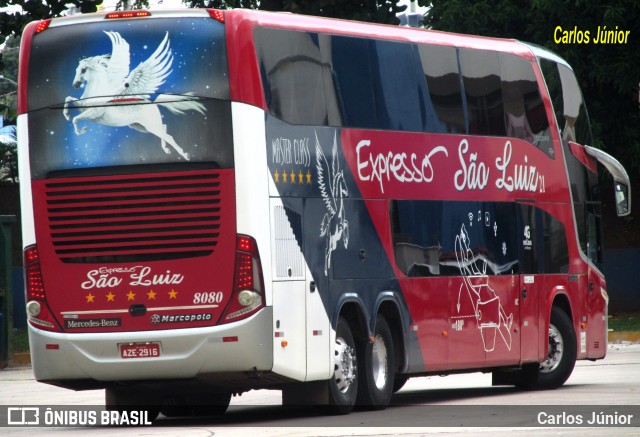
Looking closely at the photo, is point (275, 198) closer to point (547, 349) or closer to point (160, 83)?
point (160, 83)

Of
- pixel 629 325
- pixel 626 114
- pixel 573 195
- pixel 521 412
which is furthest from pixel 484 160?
pixel 626 114

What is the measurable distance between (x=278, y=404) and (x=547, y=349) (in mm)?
4070

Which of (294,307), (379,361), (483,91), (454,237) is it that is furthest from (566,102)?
(294,307)

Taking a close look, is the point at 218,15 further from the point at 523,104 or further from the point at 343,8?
the point at 343,8

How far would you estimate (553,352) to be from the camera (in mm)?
20484

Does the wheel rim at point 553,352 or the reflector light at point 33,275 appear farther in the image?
the wheel rim at point 553,352

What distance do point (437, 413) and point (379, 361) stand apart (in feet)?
4.17

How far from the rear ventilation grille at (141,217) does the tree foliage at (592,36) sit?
20.0 meters

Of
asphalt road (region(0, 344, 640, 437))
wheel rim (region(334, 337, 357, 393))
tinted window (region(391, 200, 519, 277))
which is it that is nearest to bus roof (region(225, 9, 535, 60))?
tinted window (region(391, 200, 519, 277))

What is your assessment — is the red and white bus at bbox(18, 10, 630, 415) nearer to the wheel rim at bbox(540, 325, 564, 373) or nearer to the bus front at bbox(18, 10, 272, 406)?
the bus front at bbox(18, 10, 272, 406)

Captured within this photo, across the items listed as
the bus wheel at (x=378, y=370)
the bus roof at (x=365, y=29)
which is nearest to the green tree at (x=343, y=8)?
the bus roof at (x=365, y=29)

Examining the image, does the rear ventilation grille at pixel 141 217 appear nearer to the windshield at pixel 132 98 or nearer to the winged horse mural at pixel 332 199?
the windshield at pixel 132 98

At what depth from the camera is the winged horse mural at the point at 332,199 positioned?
15.5m

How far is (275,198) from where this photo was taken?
576 inches
